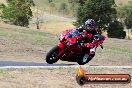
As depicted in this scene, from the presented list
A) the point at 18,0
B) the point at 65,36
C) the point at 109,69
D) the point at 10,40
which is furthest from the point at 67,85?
the point at 18,0

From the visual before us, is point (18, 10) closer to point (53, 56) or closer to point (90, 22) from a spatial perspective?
point (53, 56)

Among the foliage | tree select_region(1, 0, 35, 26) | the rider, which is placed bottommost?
the foliage

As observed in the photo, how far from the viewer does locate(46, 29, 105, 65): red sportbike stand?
13789 millimetres

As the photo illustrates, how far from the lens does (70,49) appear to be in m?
14.0

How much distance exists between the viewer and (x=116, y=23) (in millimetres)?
102438

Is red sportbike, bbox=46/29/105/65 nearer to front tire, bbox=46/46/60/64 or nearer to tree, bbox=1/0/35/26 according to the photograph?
front tire, bbox=46/46/60/64

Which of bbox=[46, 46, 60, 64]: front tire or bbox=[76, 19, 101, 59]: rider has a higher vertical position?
bbox=[76, 19, 101, 59]: rider

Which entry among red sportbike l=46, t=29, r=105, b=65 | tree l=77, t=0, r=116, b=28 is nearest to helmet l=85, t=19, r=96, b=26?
red sportbike l=46, t=29, r=105, b=65

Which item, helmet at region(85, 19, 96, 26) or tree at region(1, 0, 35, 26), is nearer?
helmet at region(85, 19, 96, 26)

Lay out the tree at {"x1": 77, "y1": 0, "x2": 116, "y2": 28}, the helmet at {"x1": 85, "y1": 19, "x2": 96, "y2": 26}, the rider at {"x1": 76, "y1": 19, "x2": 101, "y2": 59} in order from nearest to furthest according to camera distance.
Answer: the helmet at {"x1": 85, "y1": 19, "x2": 96, "y2": 26}, the rider at {"x1": 76, "y1": 19, "x2": 101, "y2": 59}, the tree at {"x1": 77, "y1": 0, "x2": 116, "y2": 28}

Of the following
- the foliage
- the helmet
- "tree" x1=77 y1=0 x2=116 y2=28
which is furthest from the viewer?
the foliage

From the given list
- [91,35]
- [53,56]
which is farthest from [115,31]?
[53,56]

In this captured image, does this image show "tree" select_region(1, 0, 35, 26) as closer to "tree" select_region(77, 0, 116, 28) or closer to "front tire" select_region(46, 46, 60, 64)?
"tree" select_region(77, 0, 116, 28)

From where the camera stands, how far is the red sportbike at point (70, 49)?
13.8m
